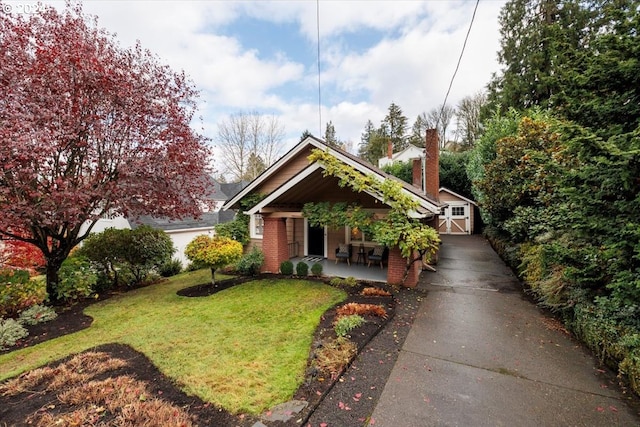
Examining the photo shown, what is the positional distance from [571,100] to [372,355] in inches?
233

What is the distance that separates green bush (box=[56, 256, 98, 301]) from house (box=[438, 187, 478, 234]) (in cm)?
2352

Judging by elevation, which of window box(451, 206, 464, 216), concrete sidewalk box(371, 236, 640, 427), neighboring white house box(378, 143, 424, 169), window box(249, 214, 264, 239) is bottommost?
concrete sidewalk box(371, 236, 640, 427)

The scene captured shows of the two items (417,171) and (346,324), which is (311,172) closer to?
(346,324)

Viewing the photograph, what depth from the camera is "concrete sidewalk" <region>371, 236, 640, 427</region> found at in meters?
3.42

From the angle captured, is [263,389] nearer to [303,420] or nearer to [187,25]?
[303,420]

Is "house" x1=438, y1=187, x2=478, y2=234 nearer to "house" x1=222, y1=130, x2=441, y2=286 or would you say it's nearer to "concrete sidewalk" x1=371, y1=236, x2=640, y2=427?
"house" x1=222, y1=130, x2=441, y2=286

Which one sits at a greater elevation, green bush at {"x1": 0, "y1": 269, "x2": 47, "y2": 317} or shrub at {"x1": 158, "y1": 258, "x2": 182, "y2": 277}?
green bush at {"x1": 0, "y1": 269, "x2": 47, "y2": 317}

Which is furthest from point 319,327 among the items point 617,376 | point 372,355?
point 617,376

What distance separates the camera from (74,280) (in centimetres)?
809

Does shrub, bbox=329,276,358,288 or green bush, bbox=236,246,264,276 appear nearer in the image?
shrub, bbox=329,276,358,288

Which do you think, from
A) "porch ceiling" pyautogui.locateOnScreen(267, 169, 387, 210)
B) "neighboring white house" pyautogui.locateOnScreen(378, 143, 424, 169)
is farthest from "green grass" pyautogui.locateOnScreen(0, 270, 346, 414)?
"neighboring white house" pyautogui.locateOnScreen(378, 143, 424, 169)

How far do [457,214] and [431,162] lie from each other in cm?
1154

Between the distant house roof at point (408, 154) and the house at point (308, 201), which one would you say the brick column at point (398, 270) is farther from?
the distant house roof at point (408, 154)

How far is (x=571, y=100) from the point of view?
4.88 m
